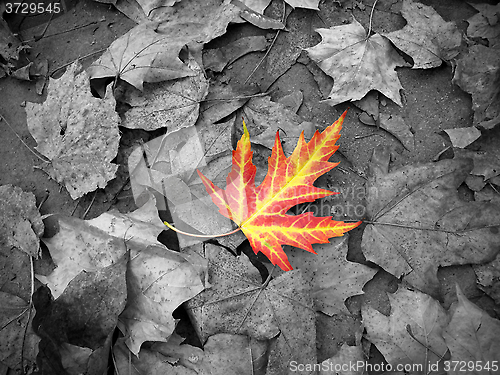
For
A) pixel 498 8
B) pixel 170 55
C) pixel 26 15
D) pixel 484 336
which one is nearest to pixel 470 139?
pixel 498 8

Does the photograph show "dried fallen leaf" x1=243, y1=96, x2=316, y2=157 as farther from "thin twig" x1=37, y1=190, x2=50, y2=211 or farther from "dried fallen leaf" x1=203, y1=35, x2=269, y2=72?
"thin twig" x1=37, y1=190, x2=50, y2=211

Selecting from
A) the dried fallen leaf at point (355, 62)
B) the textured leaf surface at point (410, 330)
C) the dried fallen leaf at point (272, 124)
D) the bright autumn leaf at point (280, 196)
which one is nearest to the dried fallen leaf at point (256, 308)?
the bright autumn leaf at point (280, 196)

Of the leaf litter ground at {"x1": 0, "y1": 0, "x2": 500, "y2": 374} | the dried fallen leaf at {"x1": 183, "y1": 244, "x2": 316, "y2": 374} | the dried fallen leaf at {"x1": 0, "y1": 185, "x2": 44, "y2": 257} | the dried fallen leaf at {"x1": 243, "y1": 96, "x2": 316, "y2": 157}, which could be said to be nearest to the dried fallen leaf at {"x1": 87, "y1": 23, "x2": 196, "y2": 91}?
the leaf litter ground at {"x1": 0, "y1": 0, "x2": 500, "y2": 374}

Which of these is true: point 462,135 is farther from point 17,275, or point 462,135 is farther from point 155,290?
point 17,275

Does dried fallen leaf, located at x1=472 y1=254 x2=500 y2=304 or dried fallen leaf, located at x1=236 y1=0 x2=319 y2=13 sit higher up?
dried fallen leaf, located at x1=236 y1=0 x2=319 y2=13

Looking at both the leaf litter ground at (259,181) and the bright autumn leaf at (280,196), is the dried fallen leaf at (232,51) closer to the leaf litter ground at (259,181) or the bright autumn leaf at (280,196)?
the leaf litter ground at (259,181)

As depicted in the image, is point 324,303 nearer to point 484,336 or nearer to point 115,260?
point 484,336
